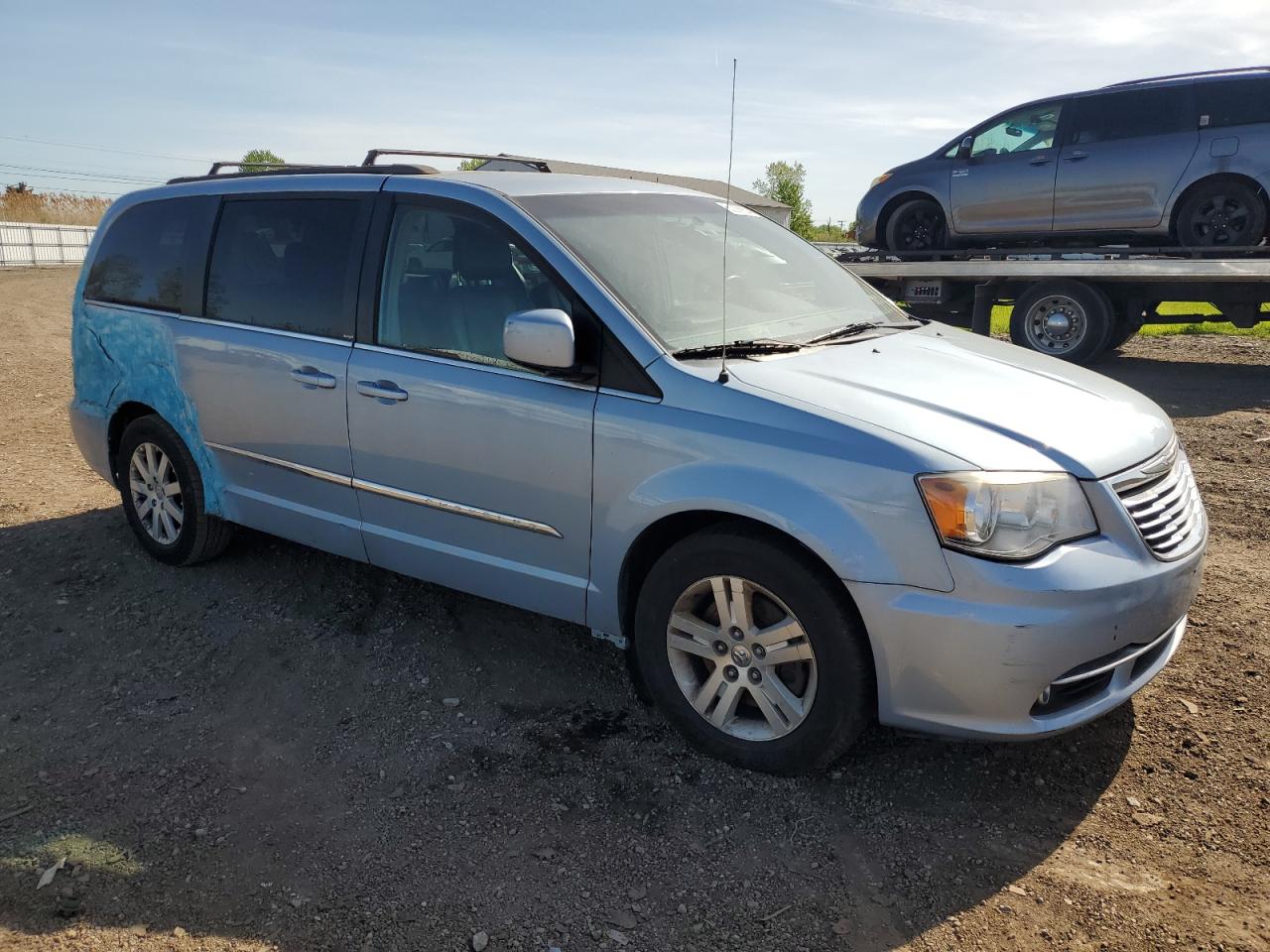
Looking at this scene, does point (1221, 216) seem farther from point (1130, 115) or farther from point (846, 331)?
point (846, 331)

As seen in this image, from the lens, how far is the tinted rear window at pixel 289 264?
414 cm

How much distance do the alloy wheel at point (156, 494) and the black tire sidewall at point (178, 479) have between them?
0.08 feet

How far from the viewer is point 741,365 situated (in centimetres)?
333

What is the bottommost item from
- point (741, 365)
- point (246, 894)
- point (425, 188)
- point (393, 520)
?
point (246, 894)

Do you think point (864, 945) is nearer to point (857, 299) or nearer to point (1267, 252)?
point (857, 299)

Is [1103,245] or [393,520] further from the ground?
[1103,245]

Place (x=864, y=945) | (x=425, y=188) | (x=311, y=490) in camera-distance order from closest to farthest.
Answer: (x=864, y=945) → (x=425, y=188) → (x=311, y=490)

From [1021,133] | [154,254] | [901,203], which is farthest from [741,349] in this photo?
[901,203]

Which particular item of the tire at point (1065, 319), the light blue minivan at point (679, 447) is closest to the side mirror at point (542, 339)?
the light blue minivan at point (679, 447)

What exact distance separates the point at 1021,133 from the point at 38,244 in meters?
31.0

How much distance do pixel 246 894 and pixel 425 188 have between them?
256cm

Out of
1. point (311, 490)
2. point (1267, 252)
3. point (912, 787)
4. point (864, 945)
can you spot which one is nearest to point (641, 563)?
point (912, 787)

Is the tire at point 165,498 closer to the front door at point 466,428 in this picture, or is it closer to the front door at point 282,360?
the front door at point 282,360

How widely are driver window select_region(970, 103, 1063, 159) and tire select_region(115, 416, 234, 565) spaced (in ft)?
29.5
